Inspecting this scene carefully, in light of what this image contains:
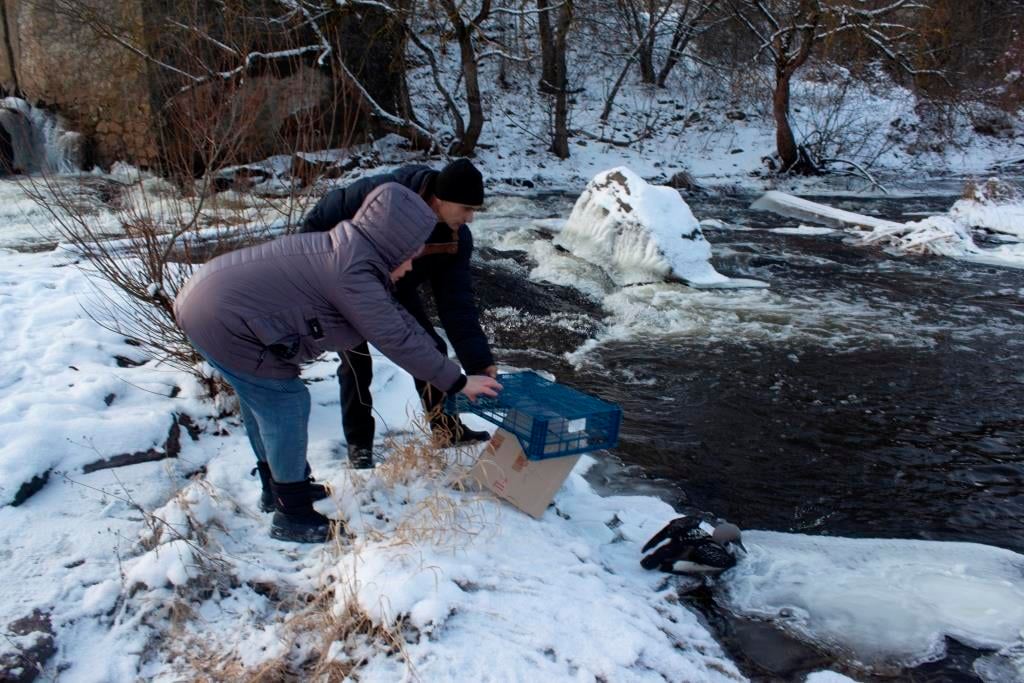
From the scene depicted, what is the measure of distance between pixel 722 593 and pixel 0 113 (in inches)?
583

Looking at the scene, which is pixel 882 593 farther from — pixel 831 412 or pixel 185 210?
pixel 185 210

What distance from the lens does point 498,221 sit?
468 inches

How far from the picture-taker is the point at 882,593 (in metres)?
3.41

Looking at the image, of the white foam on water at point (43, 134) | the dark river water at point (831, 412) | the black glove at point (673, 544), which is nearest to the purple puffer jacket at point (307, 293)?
the black glove at point (673, 544)

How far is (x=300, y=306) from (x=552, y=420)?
1.07 meters

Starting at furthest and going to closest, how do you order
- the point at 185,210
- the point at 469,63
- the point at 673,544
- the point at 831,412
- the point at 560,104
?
the point at 560,104
the point at 469,63
the point at 831,412
the point at 185,210
the point at 673,544

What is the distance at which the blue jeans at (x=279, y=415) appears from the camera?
2852 millimetres

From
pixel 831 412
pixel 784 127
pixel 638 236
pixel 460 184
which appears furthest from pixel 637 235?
pixel 784 127

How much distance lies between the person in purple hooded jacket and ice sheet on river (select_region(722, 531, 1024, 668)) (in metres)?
1.70

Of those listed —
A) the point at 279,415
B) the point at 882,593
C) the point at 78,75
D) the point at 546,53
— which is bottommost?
the point at 882,593

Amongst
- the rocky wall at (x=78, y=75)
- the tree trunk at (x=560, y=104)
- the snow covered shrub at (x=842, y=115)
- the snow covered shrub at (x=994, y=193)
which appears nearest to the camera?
the snow covered shrub at (x=994, y=193)

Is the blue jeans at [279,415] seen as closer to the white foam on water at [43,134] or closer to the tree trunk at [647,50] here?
the white foam on water at [43,134]

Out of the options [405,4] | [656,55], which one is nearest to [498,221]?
[405,4]

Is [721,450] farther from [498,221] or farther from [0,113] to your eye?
[0,113]
